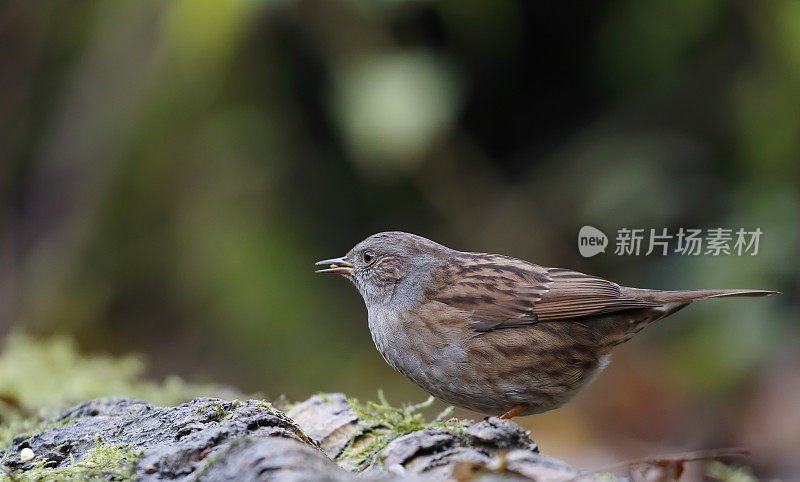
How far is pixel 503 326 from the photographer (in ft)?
13.1

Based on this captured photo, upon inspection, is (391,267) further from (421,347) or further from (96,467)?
(96,467)

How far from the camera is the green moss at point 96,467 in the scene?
2457 mm

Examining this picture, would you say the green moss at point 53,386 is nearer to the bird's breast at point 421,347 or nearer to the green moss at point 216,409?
the green moss at point 216,409

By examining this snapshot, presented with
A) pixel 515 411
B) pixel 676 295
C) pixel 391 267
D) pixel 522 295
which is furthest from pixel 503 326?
pixel 676 295

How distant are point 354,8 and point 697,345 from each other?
320 centimetres

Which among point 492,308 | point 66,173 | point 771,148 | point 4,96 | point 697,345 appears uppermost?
point 4,96

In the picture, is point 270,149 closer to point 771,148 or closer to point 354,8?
point 354,8

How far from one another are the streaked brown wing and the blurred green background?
1.46 meters

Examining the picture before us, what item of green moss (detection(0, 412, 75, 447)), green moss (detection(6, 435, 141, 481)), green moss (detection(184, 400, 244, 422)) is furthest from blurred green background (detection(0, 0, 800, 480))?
green moss (detection(6, 435, 141, 481))

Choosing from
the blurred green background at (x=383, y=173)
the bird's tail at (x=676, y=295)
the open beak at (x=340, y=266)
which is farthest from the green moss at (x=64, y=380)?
the bird's tail at (x=676, y=295)

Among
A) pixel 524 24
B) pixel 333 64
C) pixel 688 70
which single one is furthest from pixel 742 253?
pixel 333 64

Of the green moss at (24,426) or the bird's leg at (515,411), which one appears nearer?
the green moss at (24,426)

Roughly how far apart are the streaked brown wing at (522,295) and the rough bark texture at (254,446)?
0.85 metres

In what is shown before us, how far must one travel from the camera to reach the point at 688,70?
20.2 ft
